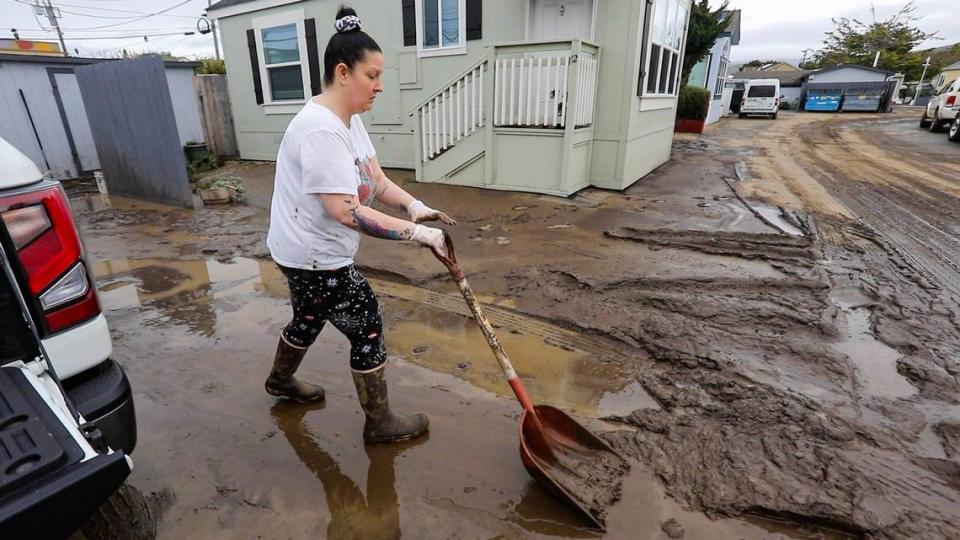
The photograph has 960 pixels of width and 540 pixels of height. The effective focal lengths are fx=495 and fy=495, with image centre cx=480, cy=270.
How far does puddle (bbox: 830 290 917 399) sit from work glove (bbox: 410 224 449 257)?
235cm

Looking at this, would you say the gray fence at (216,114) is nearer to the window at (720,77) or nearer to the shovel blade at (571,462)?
the shovel blade at (571,462)

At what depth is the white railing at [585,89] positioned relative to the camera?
614 cm

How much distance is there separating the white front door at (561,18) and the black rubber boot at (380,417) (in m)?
6.13

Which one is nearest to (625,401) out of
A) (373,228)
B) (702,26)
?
(373,228)

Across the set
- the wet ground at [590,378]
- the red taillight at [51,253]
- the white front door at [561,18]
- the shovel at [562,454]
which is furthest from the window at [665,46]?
the red taillight at [51,253]

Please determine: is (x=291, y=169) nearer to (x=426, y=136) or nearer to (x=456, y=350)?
(x=456, y=350)

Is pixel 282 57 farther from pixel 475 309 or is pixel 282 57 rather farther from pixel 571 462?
pixel 571 462

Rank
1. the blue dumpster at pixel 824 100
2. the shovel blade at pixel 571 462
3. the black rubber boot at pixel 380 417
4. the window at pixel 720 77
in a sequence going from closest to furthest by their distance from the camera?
the shovel blade at pixel 571 462 → the black rubber boot at pixel 380 417 → the window at pixel 720 77 → the blue dumpster at pixel 824 100

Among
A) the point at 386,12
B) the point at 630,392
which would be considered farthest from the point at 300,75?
the point at 630,392

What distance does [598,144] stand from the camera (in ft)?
23.0

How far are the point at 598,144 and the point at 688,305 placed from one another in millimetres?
4083

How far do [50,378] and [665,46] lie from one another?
8531 mm

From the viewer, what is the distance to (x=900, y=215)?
5914mm

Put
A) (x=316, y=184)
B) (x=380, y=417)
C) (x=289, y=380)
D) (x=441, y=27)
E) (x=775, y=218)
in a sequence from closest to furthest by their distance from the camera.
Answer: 1. (x=316, y=184)
2. (x=380, y=417)
3. (x=289, y=380)
4. (x=775, y=218)
5. (x=441, y=27)
